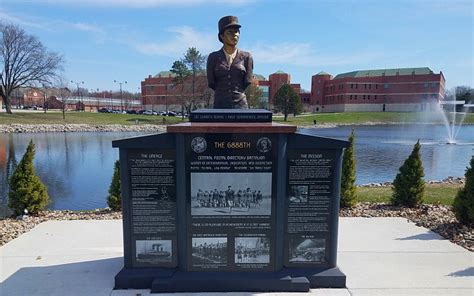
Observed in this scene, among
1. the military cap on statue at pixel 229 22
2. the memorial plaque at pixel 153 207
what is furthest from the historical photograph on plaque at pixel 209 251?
the military cap on statue at pixel 229 22

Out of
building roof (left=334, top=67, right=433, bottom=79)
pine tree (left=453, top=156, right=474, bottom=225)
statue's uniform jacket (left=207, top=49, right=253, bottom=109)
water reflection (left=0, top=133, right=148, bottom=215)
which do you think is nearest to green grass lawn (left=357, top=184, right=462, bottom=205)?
pine tree (left=453, top=156, right=474, bottom=225)

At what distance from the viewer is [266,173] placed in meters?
4.61

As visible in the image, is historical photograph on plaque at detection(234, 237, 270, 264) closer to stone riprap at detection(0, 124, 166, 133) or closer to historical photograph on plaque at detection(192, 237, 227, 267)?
historical photograph on plaque at detection(192, 237, 227, 267)

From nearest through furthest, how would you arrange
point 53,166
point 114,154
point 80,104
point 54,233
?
point 54,233, point 53,166, point 114,154, point 80,104

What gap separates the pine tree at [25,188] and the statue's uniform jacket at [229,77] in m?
4.86

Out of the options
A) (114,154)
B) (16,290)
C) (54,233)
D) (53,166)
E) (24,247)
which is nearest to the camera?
(16,290)

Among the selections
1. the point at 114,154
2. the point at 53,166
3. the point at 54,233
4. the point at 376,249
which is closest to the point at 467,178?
the point at 376,249

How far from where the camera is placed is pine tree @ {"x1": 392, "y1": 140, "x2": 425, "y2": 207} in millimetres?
8477

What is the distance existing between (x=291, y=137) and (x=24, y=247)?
5.34 meters

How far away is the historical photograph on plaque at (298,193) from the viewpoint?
470cm

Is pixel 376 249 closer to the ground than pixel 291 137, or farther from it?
closer to the ground

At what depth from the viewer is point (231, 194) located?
15.1ft

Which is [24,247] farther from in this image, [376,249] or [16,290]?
[376,249]

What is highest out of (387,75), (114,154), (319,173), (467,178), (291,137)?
(387,75)
